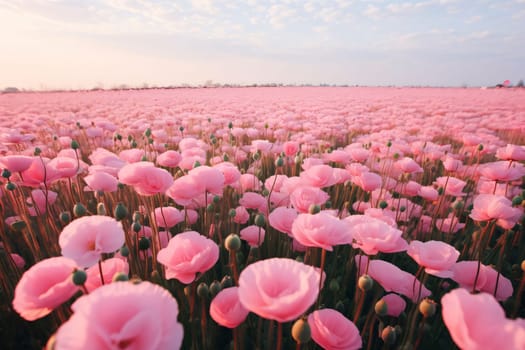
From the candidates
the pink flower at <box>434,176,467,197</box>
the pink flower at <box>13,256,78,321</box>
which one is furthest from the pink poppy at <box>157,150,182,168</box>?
the pink flower at <box>434,176,467,197</box>

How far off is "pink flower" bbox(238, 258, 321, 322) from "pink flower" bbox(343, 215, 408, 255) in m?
0.37

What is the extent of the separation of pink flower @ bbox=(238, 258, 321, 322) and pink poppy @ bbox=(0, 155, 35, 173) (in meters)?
1.39

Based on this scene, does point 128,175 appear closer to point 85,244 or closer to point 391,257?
point 85,244

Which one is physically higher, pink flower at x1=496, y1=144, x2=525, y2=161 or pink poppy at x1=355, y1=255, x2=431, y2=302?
pink flower at x1=496, y1=144, x2=525, y2=161

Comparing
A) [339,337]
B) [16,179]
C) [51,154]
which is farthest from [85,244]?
[51,154]

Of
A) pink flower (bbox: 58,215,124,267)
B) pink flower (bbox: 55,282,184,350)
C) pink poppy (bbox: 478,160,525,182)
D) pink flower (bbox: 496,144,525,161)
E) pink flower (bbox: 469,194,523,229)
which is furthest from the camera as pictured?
pink flower (bbox: 496,144,525,161)

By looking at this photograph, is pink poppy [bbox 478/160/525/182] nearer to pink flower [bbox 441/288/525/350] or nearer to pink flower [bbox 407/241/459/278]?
pink flower [bbox 407/241/459/278]

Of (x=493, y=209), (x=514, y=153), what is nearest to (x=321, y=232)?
(x=493, y=209)

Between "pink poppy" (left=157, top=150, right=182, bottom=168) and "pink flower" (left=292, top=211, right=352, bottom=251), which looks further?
"pink poppy" (left=157, top=150, right=182, bottom=168)

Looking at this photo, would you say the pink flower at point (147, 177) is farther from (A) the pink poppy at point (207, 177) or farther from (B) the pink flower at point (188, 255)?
(B) the pink flower at point (188, 255)

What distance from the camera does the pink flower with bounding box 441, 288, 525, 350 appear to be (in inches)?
24.1

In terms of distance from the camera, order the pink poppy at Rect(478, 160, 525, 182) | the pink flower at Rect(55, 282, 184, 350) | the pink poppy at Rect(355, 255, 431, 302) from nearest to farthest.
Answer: the pink flower at Rect(55, 282, 184, 350), the pink poppy at Rect(355, 255, 431, 302), the pink poppy at Rect(478, 160, 525, 182)

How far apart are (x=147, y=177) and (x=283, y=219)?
0.70 metres

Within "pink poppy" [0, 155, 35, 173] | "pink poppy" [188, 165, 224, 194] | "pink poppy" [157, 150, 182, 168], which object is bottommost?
"pink poppy" [157, 150, 182, 168]
